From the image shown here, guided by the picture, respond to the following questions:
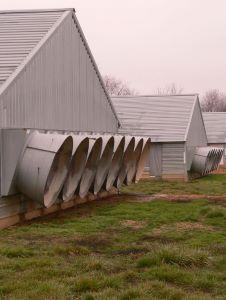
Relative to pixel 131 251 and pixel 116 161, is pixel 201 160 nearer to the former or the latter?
pixel 116 161

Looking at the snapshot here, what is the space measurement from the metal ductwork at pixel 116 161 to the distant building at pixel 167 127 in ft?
45.9

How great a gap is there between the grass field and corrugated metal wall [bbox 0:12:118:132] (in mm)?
2672

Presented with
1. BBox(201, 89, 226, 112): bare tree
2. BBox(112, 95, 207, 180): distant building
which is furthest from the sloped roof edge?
BBox(201, 89, 226, 112): bare tree

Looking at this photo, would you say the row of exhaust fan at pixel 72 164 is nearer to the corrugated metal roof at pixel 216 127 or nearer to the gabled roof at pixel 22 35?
the gabled roof at pixel 22 35

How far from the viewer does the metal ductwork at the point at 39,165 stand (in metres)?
12.2

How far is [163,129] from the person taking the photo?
110 ft

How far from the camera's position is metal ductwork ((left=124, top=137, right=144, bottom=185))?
1973cm

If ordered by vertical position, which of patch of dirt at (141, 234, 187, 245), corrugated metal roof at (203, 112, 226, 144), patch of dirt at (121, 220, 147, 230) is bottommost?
patch of dirt at (121, 220, 147, 230)

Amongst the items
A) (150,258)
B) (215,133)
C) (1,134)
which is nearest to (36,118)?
(1,134)

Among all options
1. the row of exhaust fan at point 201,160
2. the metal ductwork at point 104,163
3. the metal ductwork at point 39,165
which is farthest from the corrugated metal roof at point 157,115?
the metal ductwork at point 39,165

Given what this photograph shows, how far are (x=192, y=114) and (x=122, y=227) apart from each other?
2341cm

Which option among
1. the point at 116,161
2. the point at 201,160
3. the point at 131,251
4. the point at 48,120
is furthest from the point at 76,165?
the point at 201,160

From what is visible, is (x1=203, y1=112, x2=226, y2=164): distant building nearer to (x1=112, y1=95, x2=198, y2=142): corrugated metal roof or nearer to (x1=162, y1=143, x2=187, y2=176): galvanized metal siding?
(x1=112, y1=95, x2=198, y2=142): corrugated metal roof

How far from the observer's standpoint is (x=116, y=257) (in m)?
9.14
